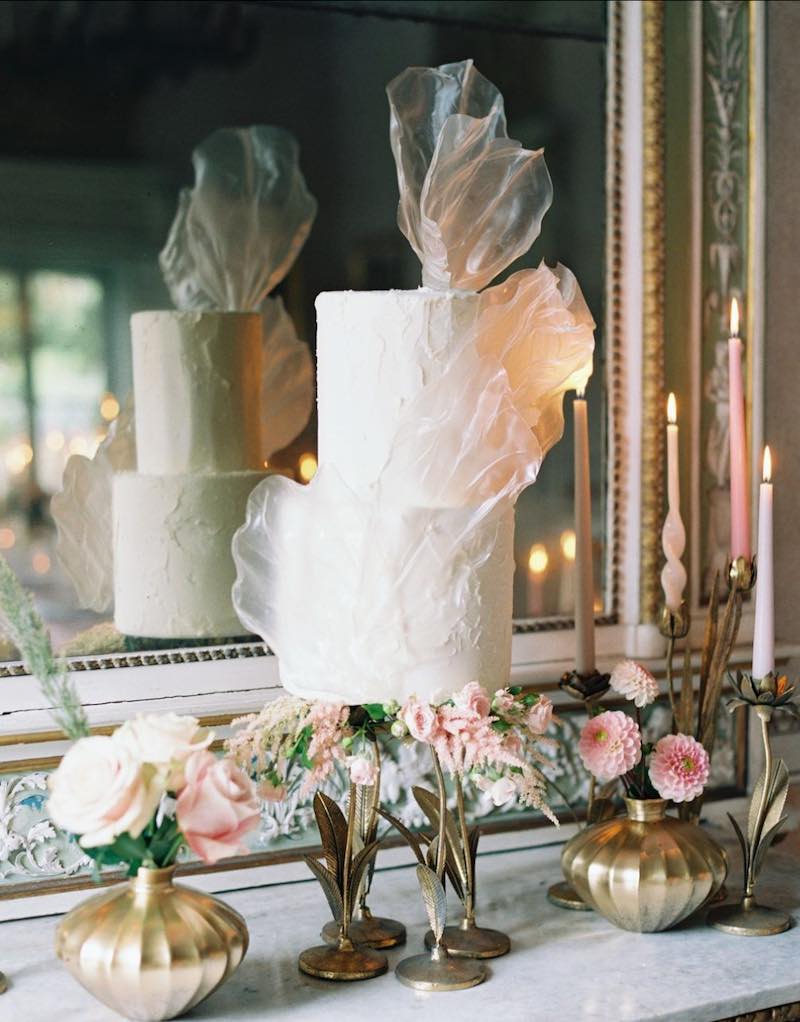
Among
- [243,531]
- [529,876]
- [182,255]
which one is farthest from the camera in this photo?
[529,876]

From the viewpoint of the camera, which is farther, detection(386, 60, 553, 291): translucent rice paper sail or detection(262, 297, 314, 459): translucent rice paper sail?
detection(262, 297, 314, 459): translucent rice paper sail

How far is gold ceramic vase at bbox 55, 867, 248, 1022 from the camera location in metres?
1.06

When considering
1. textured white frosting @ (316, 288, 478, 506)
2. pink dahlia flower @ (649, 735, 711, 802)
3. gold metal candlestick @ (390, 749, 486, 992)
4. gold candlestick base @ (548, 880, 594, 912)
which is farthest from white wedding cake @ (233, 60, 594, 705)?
gold candlestick base @ (548, 880, 594, 912)

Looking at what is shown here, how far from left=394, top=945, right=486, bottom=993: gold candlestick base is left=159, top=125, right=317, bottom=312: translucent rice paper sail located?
Answer: 679 millimetres

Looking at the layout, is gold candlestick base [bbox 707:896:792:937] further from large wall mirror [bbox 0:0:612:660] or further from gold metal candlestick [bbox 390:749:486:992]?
large wall mirror [bbox 0:0:612:660]

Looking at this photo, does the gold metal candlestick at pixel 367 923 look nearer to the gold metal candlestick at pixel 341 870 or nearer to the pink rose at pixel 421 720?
the gold metal candlestick at pixel 341 870

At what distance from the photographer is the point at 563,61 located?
5.18ft

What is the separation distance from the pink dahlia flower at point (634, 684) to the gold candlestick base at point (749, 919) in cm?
22

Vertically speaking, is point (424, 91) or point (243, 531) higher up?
point (424, 91)

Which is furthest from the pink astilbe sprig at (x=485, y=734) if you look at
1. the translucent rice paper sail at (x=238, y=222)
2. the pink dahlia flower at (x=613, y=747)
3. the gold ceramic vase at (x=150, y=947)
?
the translucent rice paper sail at (x=238, y=222)

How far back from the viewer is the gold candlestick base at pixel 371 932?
1.29 metres

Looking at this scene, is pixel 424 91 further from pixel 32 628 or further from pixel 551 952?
pixel 551 952

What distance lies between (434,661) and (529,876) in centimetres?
46

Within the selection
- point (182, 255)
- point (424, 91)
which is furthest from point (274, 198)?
point (424, 91)
